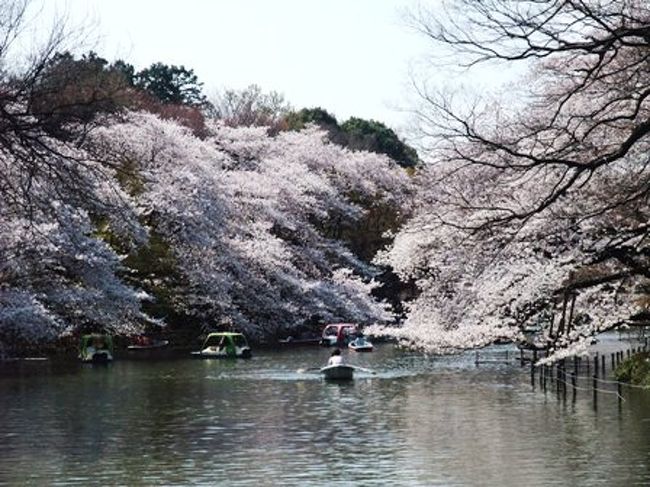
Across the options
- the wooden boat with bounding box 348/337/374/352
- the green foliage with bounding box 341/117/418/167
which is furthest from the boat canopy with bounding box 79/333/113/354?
the green foliage with bounding box 341/117/418/167

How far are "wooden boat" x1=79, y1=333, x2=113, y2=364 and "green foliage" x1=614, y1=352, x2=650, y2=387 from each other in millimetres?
21774

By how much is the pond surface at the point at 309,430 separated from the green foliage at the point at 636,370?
689 mm

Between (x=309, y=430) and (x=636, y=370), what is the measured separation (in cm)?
1122

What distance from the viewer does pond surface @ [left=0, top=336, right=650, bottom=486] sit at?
22562mm

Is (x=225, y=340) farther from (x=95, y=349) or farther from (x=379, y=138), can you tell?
(x=379, y=138)

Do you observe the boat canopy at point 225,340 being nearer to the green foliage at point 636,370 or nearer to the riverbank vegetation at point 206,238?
the riverbank vegetation at point 206,238

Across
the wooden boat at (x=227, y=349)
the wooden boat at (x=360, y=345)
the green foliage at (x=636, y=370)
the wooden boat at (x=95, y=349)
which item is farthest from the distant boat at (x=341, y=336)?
the green foliage at (x=636, y=370)

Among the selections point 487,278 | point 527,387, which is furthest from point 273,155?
point 487,278

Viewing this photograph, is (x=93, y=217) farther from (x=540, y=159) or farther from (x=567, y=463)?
(x=540, y=159)

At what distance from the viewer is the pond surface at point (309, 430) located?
22562 mm

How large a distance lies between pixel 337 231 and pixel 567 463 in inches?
2193

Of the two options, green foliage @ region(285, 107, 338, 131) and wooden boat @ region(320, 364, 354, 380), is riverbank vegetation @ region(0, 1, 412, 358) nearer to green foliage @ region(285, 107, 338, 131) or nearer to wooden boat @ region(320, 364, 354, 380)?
wooden boat @ region(320, 364, 354, 380)

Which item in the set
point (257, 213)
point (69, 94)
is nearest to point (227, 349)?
point (257, 213)

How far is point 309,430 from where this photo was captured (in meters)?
29.5
